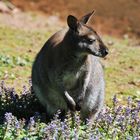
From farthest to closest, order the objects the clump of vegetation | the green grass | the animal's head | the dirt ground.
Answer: the dirt ground < the green grass < the animal's head < the clump of vegetation

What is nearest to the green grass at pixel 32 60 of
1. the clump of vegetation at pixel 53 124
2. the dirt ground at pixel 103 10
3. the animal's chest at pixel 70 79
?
the clump of vegetation at pixel 53 124

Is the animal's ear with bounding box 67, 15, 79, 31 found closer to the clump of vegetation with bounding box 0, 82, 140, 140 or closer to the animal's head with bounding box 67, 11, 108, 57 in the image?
the animal's head with bounding box 67, 11, 108, 57

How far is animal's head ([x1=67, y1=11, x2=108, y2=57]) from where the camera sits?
6.21 meters

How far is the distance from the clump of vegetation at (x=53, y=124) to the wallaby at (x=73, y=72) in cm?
18

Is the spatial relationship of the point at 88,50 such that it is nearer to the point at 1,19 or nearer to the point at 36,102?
the point at 36,102

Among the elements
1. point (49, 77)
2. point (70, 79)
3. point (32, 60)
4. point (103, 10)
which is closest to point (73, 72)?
point (70, 79)

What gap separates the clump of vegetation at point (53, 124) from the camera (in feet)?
18.8

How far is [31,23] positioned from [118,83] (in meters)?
4.91

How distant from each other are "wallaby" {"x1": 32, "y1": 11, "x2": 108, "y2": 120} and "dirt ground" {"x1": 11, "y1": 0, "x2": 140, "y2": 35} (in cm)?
803

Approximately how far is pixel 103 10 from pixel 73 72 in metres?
9.82

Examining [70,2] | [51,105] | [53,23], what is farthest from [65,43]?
[70,2]

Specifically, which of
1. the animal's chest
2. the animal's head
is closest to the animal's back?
the animal's chest

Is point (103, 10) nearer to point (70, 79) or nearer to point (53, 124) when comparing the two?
point (70, 79)

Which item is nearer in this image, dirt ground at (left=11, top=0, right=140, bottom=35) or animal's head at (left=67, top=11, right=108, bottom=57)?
animal's head at (left=67, top=11, right=108, bottom=57)
